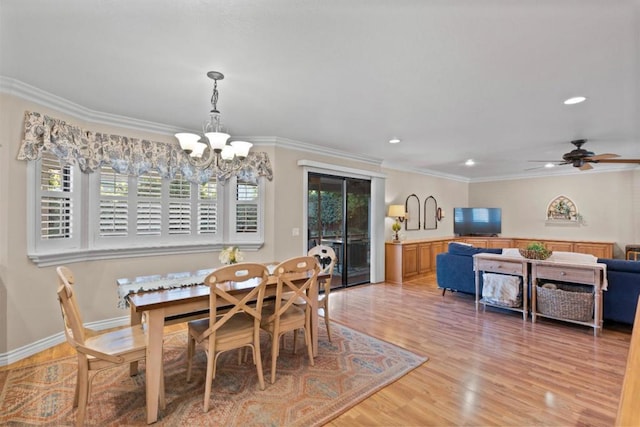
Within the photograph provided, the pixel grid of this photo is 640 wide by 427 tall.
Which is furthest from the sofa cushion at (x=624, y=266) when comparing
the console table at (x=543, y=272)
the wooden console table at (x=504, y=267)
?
the wooden console table at (x=504, y=267)

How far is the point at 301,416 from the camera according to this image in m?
2.12

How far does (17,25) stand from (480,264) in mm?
5302

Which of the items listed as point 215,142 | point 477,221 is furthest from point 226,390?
point 477,221

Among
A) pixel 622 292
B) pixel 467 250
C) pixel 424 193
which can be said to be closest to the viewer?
pixel 622 292

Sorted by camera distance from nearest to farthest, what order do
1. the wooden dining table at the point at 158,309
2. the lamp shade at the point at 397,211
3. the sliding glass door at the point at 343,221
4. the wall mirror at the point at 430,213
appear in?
the wooden dining table at the point at 158,309, the sliding glass door at the point at 343,221, the lamp shade at the point at 397,211, the wall mirror at the point at 430,213

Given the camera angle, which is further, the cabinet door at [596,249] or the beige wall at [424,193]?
the beige wall at [424,193]

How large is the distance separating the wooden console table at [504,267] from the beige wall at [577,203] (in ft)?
15.3

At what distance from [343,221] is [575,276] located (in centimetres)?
340

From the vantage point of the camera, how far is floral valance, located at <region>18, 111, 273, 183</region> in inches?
119

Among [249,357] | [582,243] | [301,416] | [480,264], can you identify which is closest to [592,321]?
[480,264]

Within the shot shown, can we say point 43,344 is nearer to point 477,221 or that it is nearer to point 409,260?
point 409,260

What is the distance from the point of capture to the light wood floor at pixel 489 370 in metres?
2.13

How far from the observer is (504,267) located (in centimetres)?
423

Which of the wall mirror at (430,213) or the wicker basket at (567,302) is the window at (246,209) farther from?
the wall mirror at (430,213)
